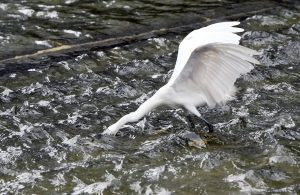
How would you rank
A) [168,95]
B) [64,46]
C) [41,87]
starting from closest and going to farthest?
[168,95]
[41,87]
[64,46]

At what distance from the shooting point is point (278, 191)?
4.78 m

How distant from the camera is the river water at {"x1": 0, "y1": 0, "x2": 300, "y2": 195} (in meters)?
5.12

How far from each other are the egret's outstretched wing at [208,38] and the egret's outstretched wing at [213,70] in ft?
0.18

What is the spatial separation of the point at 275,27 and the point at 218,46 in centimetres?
335

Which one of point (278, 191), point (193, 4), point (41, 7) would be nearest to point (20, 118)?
point (278, 191)

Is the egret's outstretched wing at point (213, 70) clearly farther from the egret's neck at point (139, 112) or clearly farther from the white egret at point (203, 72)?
the egret's neck at point (139, 112)

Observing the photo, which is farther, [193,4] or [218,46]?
[193,4]

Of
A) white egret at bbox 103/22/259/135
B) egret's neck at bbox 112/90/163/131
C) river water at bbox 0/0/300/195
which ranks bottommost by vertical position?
river water at bbox 0/0/300/195

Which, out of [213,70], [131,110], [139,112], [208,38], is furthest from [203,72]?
[131,110]

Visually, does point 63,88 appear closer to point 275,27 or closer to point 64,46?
point 64,46

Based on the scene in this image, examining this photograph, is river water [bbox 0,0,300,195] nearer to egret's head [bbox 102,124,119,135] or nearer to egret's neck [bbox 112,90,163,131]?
egret's head [bbox 102,124,119,135]

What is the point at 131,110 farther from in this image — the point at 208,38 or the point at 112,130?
the point at 208,38

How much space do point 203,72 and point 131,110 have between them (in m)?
0.96

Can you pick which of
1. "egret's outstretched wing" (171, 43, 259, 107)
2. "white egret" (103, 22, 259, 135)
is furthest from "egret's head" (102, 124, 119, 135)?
"egret's outstretched wing" (171, 43, 259, 107)
